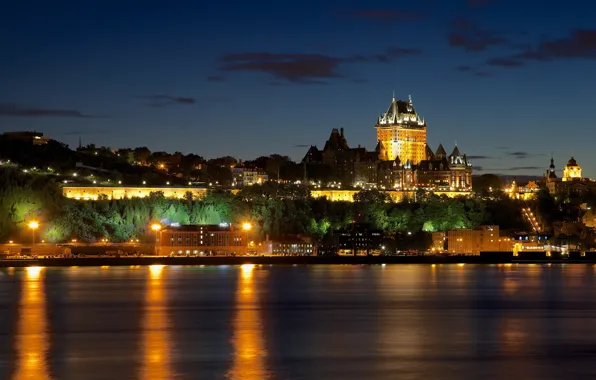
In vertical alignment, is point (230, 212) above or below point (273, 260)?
above

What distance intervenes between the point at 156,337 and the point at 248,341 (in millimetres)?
2927

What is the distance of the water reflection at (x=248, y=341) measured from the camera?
28.3 metres

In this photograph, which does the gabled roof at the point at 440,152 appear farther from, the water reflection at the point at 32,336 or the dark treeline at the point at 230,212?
the water reflection at the point at 32,336

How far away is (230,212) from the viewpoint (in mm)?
105188

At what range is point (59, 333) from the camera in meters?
36.7

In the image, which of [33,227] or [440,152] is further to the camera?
[440,152]

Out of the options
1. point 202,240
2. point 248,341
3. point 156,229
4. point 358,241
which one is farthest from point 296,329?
point 358,241

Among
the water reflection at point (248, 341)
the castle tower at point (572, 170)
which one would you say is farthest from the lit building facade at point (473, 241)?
the castle tower at point (572, 170)

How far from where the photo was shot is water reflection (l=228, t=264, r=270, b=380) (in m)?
28.3

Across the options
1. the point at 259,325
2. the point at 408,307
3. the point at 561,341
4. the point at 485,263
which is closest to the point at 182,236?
the point at 485,263

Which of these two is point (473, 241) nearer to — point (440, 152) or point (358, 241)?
point (358, 241)

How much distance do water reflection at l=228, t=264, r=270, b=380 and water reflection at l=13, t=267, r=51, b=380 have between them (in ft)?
14.4

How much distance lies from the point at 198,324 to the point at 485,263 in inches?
2415

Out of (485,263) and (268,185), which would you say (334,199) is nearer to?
(268,185)
